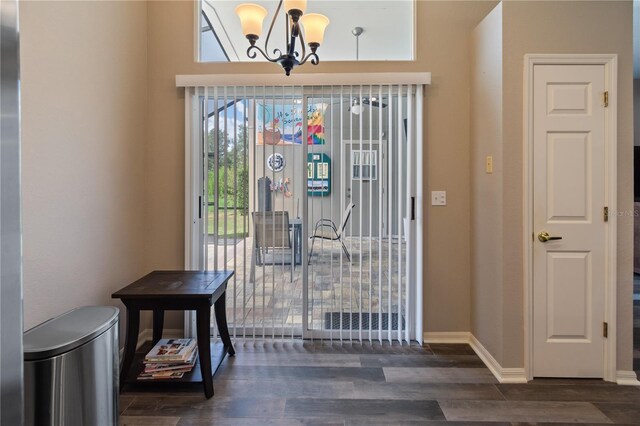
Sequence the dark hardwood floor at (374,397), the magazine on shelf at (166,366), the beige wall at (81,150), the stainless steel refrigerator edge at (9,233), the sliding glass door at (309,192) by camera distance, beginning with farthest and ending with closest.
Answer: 1. the sliding glass door at (309,192)
2. the magazine on shelf at (166,366)
3. the dark hardwood floor at (374,397)
4. the beige wall at (81,150)
5. the stainless steel refrigerator edge at (9,233)

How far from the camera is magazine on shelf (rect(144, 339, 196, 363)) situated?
2.11 meters

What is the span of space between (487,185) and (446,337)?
1328 mm

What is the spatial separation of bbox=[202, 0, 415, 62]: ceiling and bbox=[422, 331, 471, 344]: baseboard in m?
2.36

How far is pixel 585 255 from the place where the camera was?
2150 mm

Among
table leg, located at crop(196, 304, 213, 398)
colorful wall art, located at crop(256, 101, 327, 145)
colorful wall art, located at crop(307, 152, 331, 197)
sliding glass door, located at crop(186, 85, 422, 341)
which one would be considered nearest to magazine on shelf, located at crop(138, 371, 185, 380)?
table leg, located at crop(196, 304, 213, 398)

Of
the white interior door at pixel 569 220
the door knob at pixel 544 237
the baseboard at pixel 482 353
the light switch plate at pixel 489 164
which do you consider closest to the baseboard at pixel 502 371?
the baseboard at pixel 482 353

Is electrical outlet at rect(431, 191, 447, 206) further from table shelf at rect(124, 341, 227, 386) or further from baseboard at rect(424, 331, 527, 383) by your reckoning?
table shelf at rect(124, 341, 227, 386)

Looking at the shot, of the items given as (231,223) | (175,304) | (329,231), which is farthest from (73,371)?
(329,231)

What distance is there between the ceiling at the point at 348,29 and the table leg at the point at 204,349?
209 centimetres

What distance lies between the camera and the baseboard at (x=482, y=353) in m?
2.15

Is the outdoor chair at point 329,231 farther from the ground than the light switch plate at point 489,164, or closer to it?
closer to it

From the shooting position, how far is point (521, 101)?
215cm

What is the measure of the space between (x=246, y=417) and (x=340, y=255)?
136 centimetres

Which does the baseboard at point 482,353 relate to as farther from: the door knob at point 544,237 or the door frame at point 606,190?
the door knob at point 544,237
